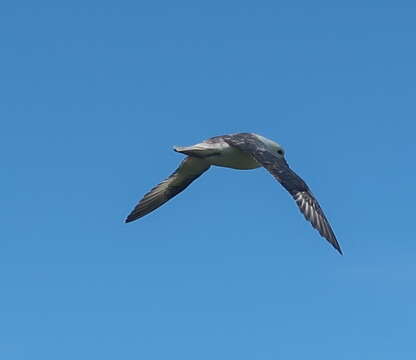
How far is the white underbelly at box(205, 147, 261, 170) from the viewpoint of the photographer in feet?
127

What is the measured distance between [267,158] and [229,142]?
2.04 metres

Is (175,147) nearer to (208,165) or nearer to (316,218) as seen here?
(208,165)

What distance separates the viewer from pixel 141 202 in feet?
141

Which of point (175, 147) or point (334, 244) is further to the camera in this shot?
point (175, 147)

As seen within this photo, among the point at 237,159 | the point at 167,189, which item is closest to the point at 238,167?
the point at 237,159

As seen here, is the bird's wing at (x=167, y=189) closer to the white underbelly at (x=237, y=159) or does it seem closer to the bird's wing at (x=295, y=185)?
the white underbelly at (x=237, y=159)

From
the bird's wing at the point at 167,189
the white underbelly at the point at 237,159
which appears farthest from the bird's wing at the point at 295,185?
the bird's wing at the point at 167,189

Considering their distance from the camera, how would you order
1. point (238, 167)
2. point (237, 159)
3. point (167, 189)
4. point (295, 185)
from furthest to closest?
Answer: point (167, 189) < point (238, 167) < point (237, 159) < point (295, 185)

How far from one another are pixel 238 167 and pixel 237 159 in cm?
33

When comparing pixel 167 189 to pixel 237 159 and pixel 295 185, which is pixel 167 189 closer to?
pixel 237 159

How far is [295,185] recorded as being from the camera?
3566 cm

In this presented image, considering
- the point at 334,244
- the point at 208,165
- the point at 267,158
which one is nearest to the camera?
the point at 334,244

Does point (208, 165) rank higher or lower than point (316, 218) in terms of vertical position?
higher

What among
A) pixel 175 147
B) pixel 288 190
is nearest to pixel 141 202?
pixel 175 147
